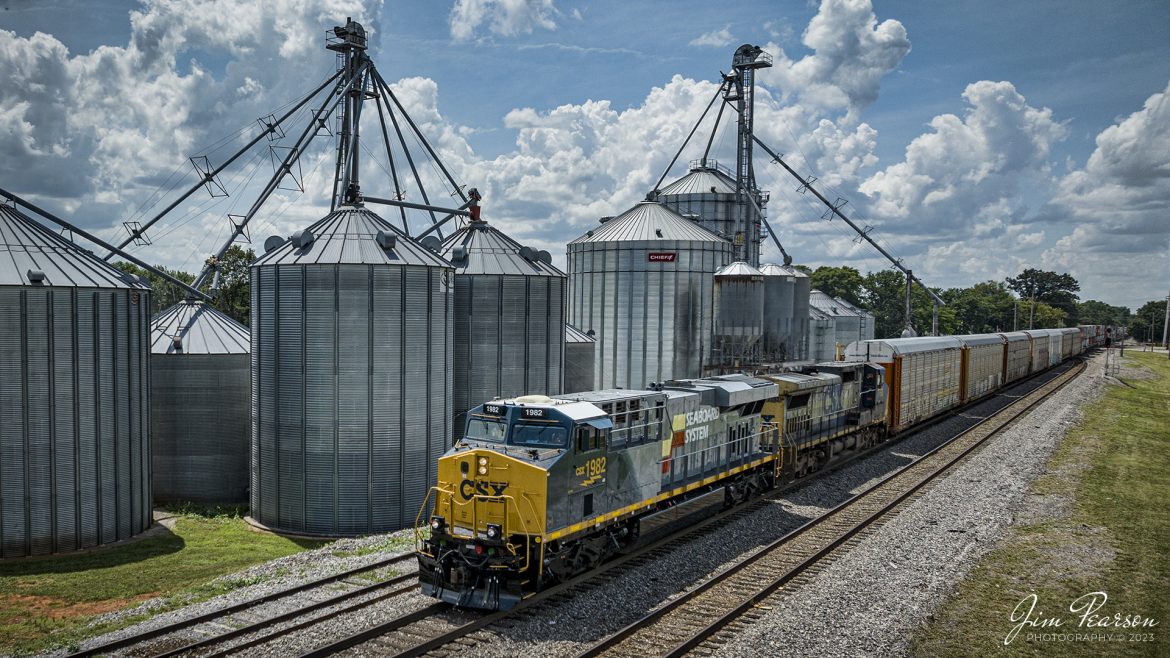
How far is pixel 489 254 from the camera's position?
28.1 metres

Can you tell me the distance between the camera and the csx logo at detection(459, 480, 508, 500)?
15188mm

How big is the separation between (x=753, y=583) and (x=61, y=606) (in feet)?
50.2

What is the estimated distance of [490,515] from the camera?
15.2 metres

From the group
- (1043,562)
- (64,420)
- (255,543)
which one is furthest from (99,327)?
(1043,562)

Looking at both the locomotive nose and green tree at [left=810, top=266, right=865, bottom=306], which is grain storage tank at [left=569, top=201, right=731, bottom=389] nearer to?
the locomotive nose

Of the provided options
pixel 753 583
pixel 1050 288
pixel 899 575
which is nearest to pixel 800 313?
pixel 899 575

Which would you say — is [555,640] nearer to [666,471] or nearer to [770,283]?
Answer: [666,471]

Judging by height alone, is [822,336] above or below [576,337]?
below

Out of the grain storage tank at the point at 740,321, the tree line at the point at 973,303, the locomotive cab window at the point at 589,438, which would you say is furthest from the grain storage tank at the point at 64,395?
the tree line at the point at 973,303

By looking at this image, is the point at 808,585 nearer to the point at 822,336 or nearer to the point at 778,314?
the point at 778,314

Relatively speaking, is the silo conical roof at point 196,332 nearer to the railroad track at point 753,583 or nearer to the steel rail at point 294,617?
the steel rail at point 294,617

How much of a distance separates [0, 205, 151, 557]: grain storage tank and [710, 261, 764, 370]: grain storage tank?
23.1m

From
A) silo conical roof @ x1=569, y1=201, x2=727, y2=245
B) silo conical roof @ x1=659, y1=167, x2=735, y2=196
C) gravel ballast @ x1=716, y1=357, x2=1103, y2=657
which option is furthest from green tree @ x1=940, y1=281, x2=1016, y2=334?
gravel ballast @ x1=716, y1=357, x2=1103, y2=657

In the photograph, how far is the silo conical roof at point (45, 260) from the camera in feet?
70.7
